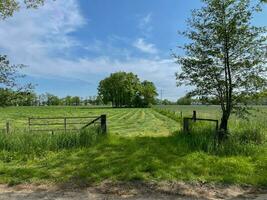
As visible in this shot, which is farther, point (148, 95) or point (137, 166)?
point (148, 95)

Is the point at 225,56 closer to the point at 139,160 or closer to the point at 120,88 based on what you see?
the point at 139,160

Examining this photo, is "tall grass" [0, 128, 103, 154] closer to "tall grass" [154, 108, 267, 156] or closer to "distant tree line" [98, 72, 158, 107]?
"tall grass" [154, 108, 267, 156]

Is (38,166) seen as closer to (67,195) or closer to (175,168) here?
(67,195)

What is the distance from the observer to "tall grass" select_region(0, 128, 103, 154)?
12.3 meters

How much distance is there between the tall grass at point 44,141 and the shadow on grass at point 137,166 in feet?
1.49

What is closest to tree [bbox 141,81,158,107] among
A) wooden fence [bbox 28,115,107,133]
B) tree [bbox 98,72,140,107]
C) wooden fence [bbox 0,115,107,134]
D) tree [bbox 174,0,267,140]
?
tree [bbox 98,72,140,107]

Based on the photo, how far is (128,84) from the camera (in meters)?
134

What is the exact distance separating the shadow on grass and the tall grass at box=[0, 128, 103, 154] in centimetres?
45

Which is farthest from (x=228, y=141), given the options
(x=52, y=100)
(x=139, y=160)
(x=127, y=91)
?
(x=52, y=100)

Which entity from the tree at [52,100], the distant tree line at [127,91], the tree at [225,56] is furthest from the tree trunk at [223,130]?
the tree at [52,100]

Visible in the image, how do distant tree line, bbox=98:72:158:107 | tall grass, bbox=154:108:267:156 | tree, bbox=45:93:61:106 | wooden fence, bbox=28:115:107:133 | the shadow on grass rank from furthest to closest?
tree, bbox=45:93:61:106, distant tree line, bbox=98:72:158:107, wooden fence, bbox=28:115:107:133, tall grass, bbox=154:108:267:156, the shadow on grass

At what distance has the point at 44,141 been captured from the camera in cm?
1251

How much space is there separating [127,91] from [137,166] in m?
124

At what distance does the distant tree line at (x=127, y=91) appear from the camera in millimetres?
134250
